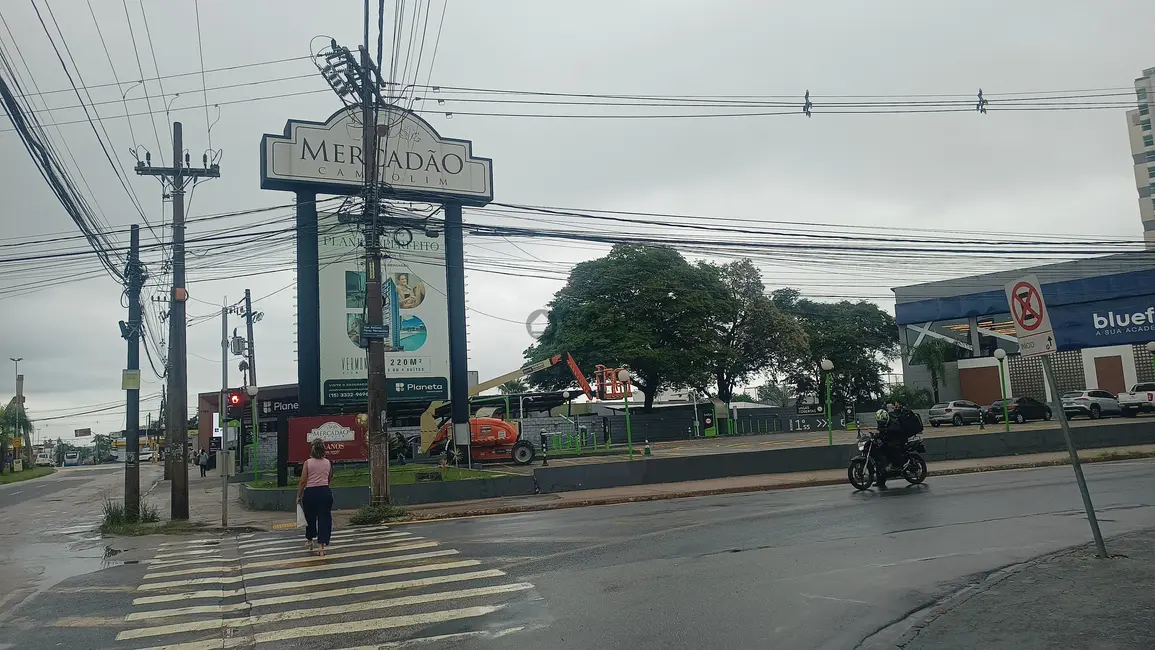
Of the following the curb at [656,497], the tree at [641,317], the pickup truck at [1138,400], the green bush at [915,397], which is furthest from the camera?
the green bush at [915,397]

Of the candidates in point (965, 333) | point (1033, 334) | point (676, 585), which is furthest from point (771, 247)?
point (965, 333)

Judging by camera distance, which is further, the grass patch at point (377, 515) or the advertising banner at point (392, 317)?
the advertising banner at point (392, 317)

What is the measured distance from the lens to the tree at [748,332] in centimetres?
5847

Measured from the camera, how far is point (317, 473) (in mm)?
12492

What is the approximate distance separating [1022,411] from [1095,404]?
3.28 m

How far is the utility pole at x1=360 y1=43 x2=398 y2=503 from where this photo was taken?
18.6 metres

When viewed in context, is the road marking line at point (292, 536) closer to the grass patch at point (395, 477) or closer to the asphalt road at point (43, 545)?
the asphalt road at point (43, 545)

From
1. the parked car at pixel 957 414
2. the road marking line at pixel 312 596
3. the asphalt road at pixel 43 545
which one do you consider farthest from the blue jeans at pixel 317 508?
the parked car at pixel 957 414

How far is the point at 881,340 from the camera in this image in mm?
74625

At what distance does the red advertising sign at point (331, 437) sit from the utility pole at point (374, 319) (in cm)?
630

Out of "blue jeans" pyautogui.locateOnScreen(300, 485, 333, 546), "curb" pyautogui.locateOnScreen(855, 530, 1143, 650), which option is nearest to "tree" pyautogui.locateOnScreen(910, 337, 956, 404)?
"curb" pyautogui.locateOnScreen(855, 530, 1143, 650)

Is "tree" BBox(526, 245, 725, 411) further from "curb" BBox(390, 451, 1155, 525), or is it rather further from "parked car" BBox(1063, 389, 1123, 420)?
"curb" BBox(390, 451, 1155, 525)

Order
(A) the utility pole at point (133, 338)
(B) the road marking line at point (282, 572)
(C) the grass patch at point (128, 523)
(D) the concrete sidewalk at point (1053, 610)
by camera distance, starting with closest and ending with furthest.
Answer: (D) the concrete sidewalk at point (1053, 610) → (B) the road marking line at point (282, 572) → (C) the grass patch at point (128, 523) → (A) the utility pole at point (133, 338)

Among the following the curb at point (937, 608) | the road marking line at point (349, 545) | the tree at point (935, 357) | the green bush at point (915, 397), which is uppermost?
the tree at point (935, 357)
